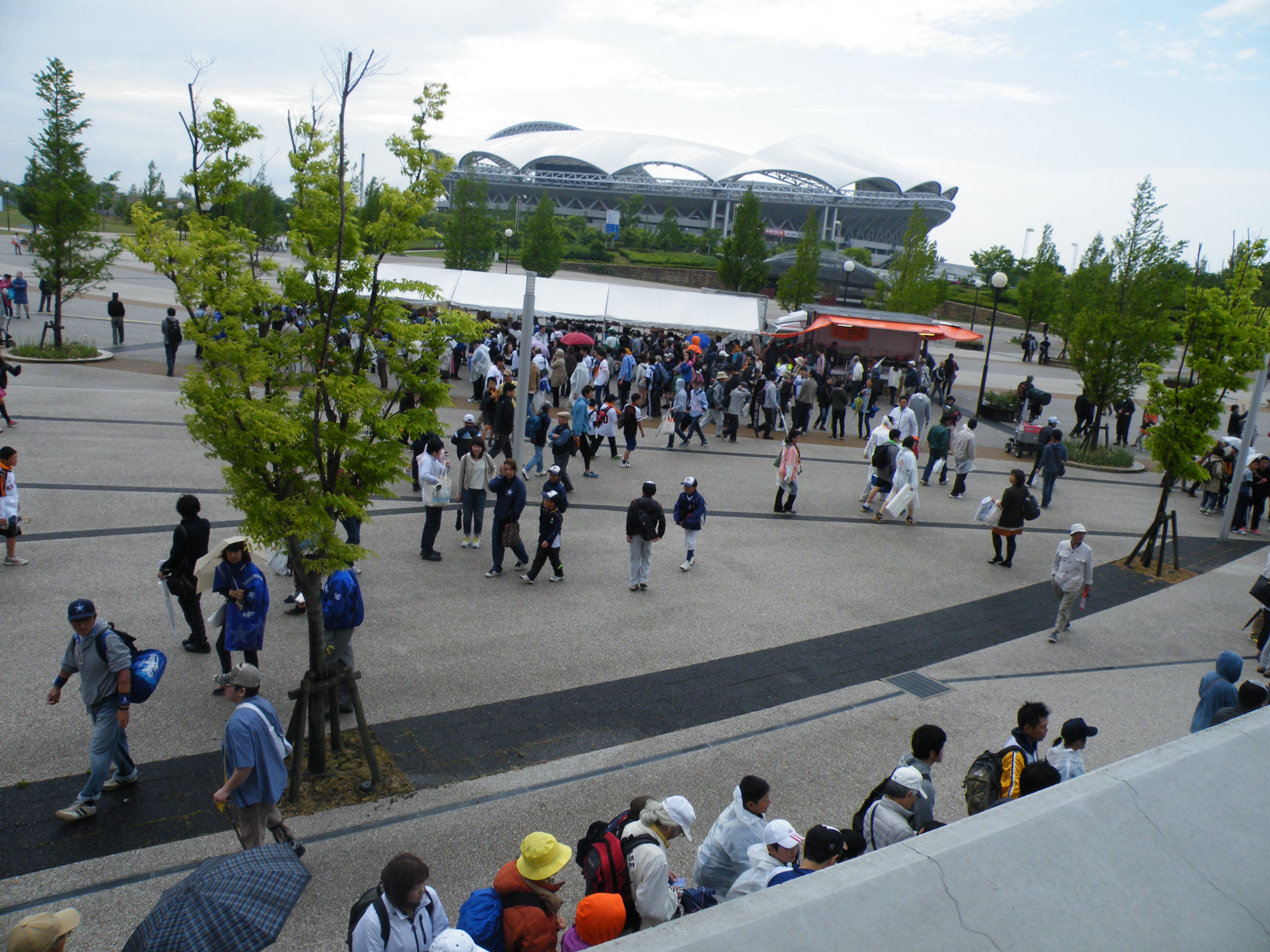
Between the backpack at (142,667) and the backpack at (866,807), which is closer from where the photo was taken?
the backpack at (866,807)

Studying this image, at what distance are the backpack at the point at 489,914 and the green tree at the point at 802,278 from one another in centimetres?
3711

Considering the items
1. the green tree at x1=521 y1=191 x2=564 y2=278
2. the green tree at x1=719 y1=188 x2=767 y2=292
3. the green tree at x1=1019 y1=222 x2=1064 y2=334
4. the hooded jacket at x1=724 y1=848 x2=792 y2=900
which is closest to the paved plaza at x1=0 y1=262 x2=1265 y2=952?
the hooded jacket at x1=724 y1=848 x2=792 y2=900

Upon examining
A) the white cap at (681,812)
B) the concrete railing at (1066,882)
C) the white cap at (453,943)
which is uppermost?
the concrete railing at (1066,882)

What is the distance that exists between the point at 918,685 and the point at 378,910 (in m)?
6.45

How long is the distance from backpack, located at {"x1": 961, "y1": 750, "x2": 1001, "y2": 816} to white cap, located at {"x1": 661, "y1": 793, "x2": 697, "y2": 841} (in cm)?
191

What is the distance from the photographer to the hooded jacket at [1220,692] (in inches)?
268

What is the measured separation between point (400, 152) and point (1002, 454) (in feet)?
63.4

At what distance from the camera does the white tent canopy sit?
26406 millimetres

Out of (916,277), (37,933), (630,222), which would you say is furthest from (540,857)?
(630,222)

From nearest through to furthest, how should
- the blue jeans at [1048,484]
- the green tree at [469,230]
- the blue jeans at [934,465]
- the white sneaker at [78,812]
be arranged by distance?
the white sneaker at [78,812] → the blue jeans at [1048,484] → the blue jeans at [934,465] → the green tree at [469,230]

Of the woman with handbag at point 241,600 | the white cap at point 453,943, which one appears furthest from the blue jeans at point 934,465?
the white cap at point 453,943

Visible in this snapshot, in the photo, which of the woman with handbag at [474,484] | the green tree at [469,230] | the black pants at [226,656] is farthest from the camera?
the green tree at [469,230]

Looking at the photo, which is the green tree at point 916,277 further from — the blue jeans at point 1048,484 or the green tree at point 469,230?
the blue jeans at point 1048,484

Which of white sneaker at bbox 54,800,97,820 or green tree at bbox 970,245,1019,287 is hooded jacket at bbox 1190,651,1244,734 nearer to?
white sneaker at bbox 54,800,97,820
